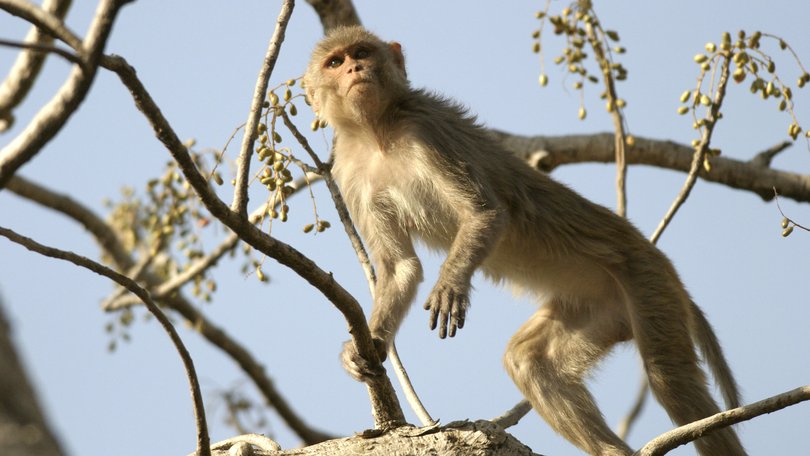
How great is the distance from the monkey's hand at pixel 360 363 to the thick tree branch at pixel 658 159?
4.49m

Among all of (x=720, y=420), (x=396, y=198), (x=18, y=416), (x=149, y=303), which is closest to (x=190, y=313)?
(x=396, y=198)

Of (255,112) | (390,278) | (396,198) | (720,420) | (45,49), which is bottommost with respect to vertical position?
(720,420)

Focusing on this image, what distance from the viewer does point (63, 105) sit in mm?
4180

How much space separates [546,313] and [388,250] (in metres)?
1.30

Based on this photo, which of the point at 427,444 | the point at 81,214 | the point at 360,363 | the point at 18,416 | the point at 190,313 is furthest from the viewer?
the point at 190,313

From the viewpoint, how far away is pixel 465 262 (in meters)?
6.47

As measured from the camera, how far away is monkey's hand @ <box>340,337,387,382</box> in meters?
5.56

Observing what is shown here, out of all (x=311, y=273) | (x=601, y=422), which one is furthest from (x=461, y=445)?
(x=601, y=422)

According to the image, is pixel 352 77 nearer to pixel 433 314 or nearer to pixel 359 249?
pixel 359 249

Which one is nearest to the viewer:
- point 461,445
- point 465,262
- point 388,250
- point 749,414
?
point 749,414

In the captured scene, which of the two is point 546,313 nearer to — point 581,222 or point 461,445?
point 581,222

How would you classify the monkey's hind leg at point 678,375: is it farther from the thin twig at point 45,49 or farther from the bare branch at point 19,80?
the bare branch at point 19,80

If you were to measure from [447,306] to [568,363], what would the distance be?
149 centimetres

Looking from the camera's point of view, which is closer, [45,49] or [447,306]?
[45,49]
